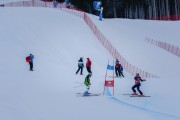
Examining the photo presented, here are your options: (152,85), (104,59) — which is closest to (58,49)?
(104,59)

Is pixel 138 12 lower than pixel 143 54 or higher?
higher

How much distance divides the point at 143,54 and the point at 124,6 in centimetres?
5538

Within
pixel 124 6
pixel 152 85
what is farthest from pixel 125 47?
pixel 124 6

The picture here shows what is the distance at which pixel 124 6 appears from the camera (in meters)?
95.1

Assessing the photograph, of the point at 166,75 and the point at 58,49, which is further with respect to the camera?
the point at 58,49

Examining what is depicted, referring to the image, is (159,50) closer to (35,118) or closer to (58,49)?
(58,49)

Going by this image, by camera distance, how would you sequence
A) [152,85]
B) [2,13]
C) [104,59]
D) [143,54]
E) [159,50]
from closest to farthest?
[152,85] → [104,59] → [143,54] → [159,50] → [2,13]

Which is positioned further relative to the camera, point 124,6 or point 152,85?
point 124,6

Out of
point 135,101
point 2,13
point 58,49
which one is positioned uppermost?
point 2,13

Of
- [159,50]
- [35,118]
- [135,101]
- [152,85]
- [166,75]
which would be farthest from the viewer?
[159,50]

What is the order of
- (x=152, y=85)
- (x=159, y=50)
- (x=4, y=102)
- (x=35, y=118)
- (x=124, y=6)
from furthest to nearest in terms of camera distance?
(x=124, y=6) → (x=159, y=50) → (x=152, y=85) → (x=4, y=102) → (x=35, y=118)

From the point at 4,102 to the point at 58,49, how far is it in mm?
20265

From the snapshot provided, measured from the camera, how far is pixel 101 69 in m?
33.7

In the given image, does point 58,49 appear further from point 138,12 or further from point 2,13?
point 138,12
